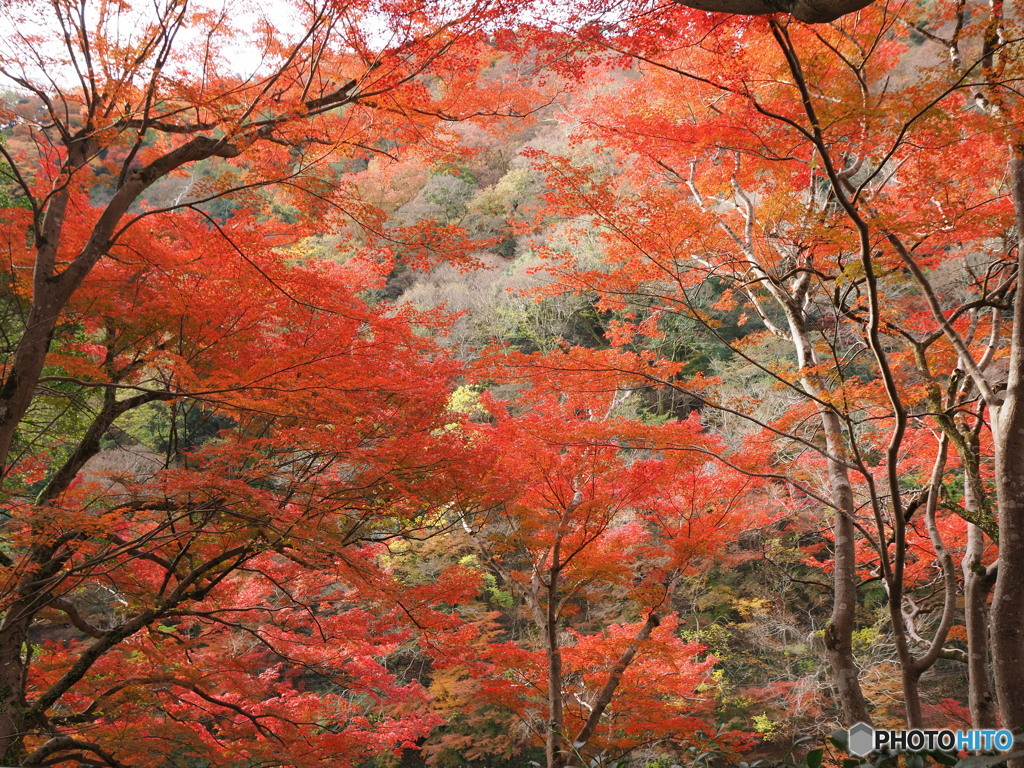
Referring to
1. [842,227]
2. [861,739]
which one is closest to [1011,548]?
[861,739]

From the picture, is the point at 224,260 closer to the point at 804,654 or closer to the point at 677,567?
the point at 677,567

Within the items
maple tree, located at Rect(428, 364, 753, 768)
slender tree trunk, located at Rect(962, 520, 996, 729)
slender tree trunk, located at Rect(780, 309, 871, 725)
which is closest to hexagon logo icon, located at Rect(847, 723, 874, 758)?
slender tree trunk, located at Rect(962, 520, 996, 729)

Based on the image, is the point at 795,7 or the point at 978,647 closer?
the point at 795,7

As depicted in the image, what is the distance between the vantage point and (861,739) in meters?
2.14

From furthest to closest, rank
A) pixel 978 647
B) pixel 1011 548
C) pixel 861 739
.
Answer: pixel 978 647
pixel 1011 548
pixel 861 739

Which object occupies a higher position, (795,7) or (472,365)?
(472,365)

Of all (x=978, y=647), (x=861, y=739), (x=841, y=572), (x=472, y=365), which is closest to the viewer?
(x=861, y=739)

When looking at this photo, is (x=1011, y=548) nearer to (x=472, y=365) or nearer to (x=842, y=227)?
(x=842, y=227)

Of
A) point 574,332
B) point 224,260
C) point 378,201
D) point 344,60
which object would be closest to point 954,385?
point 344,60

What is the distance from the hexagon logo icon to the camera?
6.46 feet

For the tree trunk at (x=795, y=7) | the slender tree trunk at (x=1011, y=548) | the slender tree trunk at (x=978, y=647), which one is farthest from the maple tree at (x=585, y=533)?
the tree trunk at (x=795, y=7)

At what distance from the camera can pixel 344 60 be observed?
15.4 feet

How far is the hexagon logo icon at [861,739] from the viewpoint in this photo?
1.97 metres

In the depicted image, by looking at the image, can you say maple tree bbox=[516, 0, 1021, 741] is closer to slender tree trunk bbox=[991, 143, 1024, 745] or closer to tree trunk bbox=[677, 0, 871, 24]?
slender tree trunk bbox=[991, 143, 1024, 745]
